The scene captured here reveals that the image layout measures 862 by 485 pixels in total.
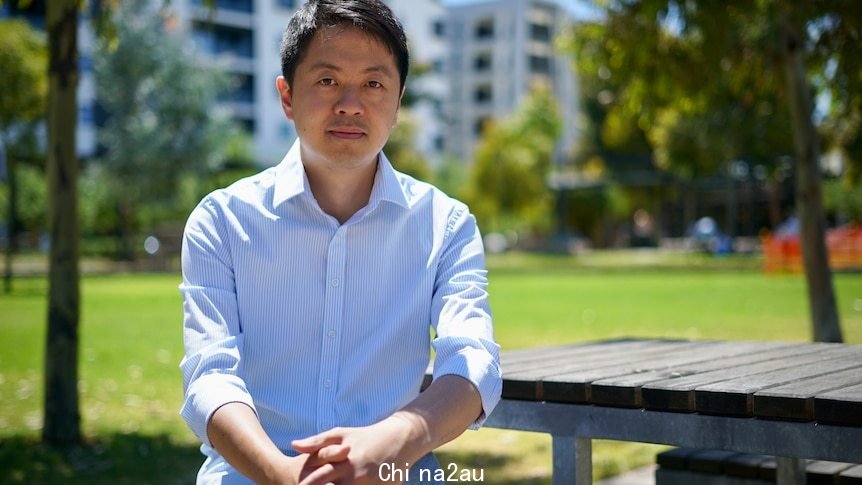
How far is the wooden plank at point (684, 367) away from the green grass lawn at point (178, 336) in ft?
5.81

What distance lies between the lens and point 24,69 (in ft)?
69.8

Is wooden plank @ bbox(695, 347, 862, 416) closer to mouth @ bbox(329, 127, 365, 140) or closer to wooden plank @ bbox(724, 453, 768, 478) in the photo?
Result: wooden plank @ bbox(724, 453, 768, 478)

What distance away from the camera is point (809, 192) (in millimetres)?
7195

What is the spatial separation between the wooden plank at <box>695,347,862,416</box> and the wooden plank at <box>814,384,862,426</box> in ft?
0.50

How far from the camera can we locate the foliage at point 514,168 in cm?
4198

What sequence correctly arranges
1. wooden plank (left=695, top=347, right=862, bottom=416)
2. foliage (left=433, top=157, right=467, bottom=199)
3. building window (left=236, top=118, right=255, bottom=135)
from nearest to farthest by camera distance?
wooden plank (left=695, top=347, right=862, bottom=416) < building window (left=236, top=118, right=255, bottom=135) < foliage (left=433, top=157, right=467, bottom=199)

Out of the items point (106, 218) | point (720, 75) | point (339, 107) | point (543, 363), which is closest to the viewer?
point (339, 107)

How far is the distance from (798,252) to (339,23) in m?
21.9

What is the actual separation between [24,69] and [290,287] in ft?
71.1

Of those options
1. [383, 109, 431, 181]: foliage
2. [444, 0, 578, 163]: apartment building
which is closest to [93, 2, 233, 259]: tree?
[383, 109, 431, 181]: foliage

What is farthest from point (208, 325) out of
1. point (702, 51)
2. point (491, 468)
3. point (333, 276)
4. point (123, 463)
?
point (702, 51)

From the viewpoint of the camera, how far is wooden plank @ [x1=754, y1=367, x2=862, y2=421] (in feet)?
6.91

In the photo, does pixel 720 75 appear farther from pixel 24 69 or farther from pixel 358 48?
pixel 24 69

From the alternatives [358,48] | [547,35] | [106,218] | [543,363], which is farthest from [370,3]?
[547,35]
